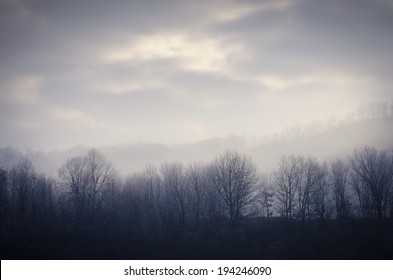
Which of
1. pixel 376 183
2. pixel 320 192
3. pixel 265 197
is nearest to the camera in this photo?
pixel 376 183

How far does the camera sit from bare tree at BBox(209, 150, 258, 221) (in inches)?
2019

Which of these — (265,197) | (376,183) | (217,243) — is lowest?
(217,243)

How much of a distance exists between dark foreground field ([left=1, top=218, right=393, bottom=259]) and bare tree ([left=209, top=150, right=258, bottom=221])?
23.4ft

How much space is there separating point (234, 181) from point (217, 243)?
17.9 meters

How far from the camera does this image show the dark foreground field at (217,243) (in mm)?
33719

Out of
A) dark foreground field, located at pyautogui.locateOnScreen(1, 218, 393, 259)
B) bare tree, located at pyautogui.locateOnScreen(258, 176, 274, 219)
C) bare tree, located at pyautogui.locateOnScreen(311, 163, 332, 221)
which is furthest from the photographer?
bare tree, located at pyautogui.locateOnScreen(311, 163, 332, 221)

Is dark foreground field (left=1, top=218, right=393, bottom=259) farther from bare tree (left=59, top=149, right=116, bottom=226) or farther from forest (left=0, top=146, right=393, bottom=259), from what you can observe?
bare tree (left=59, top=149, right=116, bottom=226)

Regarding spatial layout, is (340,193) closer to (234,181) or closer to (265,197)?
(265,197)

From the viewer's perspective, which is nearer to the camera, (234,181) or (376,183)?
(376,183)

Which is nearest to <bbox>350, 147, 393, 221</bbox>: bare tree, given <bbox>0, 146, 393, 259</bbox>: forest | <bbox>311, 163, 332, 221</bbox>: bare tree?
<bbox>0, 146, 393, 259</bbox>: forest

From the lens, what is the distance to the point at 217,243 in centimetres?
3828

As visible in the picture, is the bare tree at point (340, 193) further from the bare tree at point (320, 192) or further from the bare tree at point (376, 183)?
the bare tree at point (376, 183)

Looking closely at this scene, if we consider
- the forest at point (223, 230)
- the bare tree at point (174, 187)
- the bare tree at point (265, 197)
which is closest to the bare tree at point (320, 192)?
the forest at point (223, 230)

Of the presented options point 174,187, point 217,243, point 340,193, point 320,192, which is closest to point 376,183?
point 340,193
